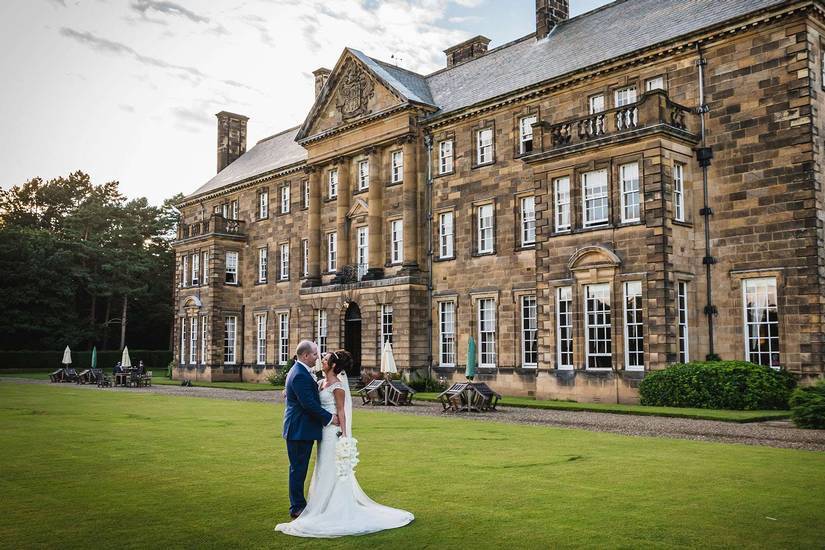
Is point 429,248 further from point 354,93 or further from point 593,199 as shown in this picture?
point 593,199

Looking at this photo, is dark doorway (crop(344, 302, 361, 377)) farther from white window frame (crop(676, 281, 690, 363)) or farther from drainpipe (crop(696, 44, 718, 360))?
drainpipe (crop(696, 44, 718, 360))

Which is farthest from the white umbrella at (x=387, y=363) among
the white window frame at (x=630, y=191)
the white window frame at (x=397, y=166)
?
the white window frame at (x=397, y=166)

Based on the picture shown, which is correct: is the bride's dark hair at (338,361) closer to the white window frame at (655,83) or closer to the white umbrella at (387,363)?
the white umbrella at (387,363)

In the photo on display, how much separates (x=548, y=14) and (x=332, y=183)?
13.6 m

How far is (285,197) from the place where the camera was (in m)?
45.4

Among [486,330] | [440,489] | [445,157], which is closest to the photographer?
[440,489]

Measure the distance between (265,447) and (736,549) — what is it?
9.27 m

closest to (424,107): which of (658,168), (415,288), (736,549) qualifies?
(415,288)

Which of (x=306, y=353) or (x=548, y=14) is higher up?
(x=548, y=14)

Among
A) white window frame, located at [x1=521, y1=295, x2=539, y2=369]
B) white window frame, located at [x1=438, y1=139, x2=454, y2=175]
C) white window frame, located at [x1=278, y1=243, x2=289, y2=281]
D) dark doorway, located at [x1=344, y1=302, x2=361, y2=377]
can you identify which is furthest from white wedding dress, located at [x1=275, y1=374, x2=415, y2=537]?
white window frame, located at [x1=278, y1=243, x2=289, y2=281]

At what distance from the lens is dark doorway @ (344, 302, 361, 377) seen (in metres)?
37.9

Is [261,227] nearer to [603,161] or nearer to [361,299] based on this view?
[361,299]

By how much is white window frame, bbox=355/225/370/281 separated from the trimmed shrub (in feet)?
75.0

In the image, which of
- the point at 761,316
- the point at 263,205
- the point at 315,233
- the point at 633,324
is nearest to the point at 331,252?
the point at 315,233
